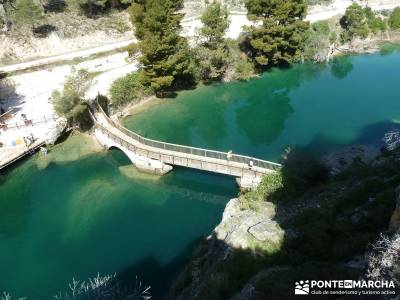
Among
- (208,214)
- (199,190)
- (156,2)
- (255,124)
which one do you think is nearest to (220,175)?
(199,190)

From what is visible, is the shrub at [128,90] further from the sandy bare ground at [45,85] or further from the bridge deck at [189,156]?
the bridge deck at [189,156]

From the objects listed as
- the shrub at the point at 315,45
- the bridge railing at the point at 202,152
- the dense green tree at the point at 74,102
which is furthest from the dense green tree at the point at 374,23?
the dense green tree at the point at 74,102

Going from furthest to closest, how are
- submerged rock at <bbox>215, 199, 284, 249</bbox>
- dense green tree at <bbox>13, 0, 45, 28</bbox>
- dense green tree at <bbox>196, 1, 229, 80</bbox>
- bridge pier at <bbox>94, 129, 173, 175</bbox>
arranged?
dense green tree at <bbox>13, 0, 45, 28</bbox>
dense green tree at <bbox>196, 1, 229, 80</bbox>
bridge pier at <bbox>94, 129, 173, 175</bbox>
submerged rock at <bbox>215, 199, 284, 249</bbox>

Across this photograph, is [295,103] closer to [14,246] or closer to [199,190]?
[199,190]

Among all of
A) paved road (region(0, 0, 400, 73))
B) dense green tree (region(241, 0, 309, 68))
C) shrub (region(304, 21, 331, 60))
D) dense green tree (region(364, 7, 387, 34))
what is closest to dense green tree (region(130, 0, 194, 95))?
dense green tree (region(241, 0, 309, 68))

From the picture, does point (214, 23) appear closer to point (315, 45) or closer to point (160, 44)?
point (160, 44)

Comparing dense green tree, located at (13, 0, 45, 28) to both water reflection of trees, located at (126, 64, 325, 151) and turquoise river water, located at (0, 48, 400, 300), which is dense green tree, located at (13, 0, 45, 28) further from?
water reflection of trees, located at (126, 64, 325, 151)
